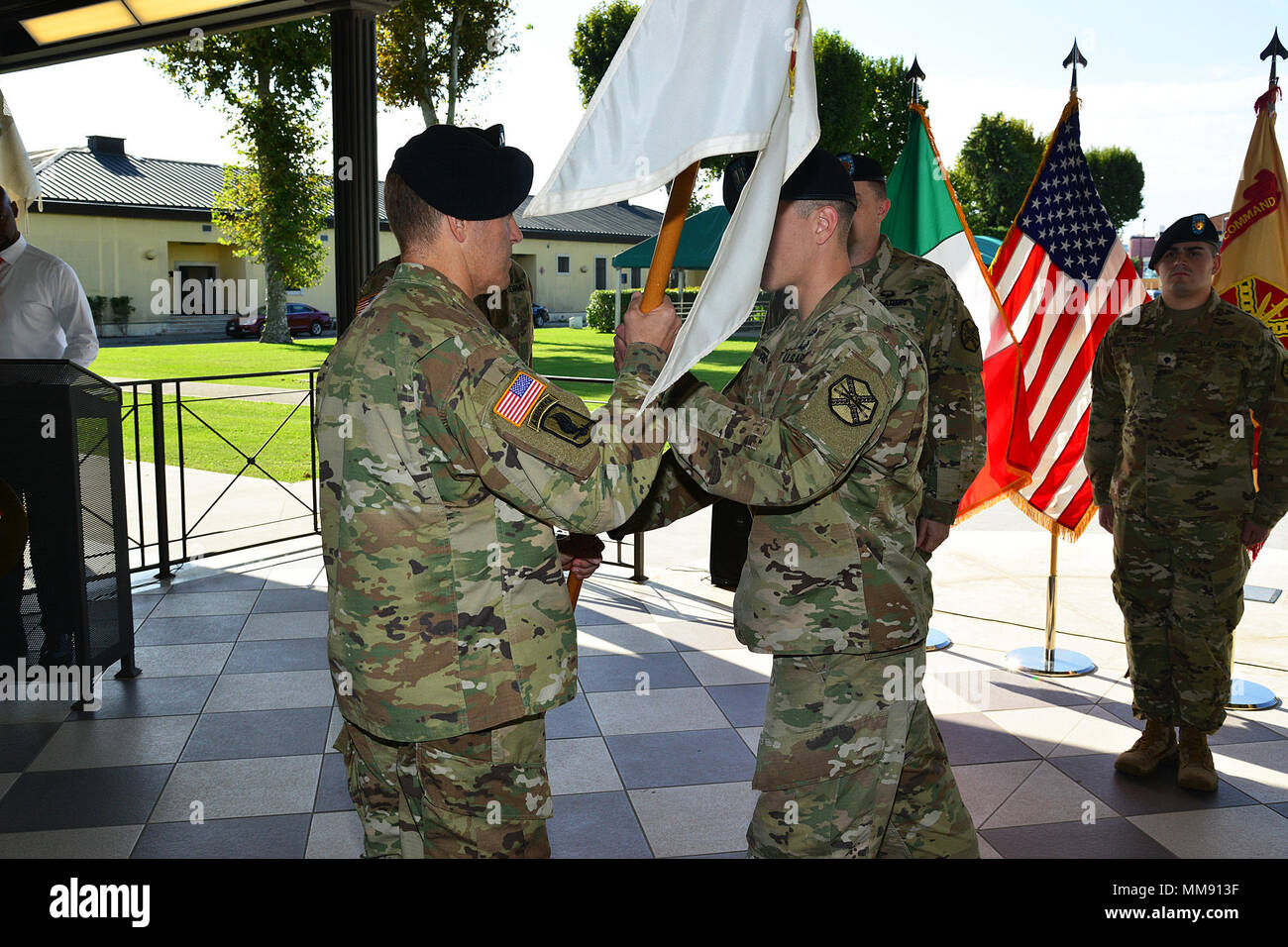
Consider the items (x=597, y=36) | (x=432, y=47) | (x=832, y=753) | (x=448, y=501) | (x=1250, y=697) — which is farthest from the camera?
(x=597, y=36)

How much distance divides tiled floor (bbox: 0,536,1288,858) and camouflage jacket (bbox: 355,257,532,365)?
1643mm

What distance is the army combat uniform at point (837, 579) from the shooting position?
2105 millimetres

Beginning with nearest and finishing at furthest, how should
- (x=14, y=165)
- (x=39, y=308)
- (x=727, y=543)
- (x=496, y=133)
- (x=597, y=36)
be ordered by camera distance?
(x=496, y=133)
(x=727, y=543)
(x=39, y=308)
(x=14, y=165)
(x=597, y=36)

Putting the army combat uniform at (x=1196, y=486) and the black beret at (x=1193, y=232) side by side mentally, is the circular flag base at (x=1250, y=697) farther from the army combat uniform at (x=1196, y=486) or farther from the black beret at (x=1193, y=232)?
the black beret at (x=1193, y=232)

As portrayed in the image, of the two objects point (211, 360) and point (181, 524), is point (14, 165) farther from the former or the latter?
point (211, 360)

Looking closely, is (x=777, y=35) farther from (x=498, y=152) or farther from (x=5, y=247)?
(x=5, y=247)

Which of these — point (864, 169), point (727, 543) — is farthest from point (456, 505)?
point (864, 169)

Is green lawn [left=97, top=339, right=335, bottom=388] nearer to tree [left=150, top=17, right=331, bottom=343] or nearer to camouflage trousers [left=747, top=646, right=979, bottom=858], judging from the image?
tree [left=150, top=17, right=331, bottom=343]

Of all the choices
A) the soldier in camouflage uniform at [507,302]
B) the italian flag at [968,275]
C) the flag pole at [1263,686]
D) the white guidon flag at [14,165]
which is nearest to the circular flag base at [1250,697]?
the flag pole at [1263,686]

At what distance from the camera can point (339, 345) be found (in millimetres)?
2115

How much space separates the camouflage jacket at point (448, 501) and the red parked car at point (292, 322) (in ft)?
116

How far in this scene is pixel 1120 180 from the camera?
197 feet

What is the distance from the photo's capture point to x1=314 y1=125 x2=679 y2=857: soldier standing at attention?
1.91 meters

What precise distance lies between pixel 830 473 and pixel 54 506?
11.8 ft
